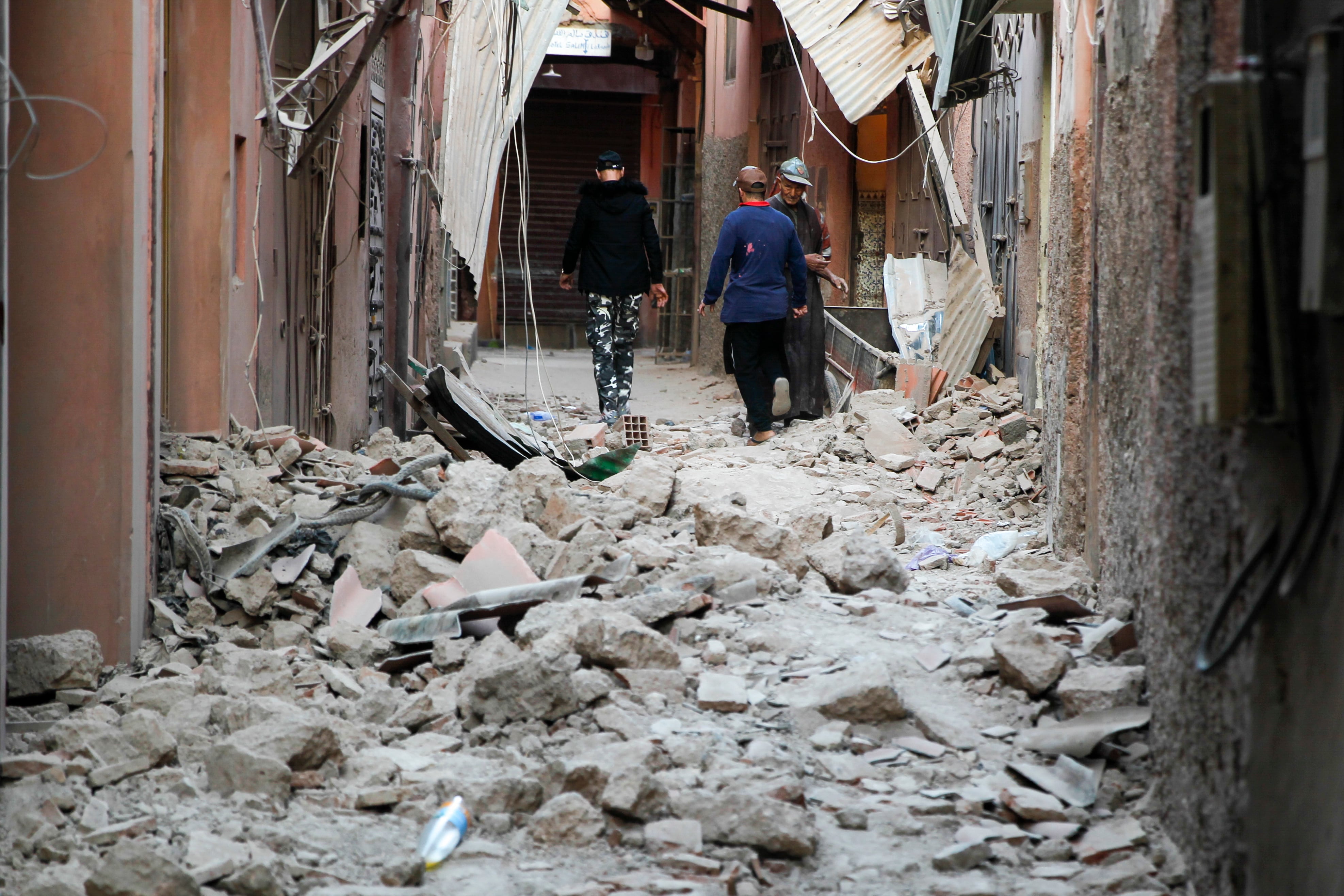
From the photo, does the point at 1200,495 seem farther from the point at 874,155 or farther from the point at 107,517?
the point at 874,155

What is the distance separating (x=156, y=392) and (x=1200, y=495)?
3.03m

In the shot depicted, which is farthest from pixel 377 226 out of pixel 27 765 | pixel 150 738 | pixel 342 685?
pixel 27 765

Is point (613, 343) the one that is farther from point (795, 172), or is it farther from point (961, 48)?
point (961, 48)

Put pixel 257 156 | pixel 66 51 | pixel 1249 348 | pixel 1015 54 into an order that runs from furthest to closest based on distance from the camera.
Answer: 1. pixel 1015 54
2. pixel 257 156
3. pixel 66 51
4. pixel 1249 348

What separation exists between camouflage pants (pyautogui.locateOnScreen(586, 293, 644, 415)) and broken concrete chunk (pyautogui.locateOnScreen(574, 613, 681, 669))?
566 centimetres

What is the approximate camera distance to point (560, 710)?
3.33 m

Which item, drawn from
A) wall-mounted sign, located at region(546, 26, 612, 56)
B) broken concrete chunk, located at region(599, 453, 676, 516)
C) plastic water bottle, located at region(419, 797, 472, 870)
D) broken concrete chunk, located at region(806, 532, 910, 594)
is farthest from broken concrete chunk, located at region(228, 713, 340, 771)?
wall-mounted sign, located at region(546, 26, 612, 56)

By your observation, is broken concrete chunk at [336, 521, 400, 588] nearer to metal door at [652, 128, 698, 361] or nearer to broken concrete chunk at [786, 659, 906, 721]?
broken concrete chunk at [786, 659, 906, 721]

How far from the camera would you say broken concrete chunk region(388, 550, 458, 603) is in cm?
445

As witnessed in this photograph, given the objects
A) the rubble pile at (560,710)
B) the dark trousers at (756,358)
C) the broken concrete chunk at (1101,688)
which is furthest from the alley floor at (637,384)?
the broken concrete chunk at (1101,688)

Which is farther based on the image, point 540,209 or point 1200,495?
point 540,209

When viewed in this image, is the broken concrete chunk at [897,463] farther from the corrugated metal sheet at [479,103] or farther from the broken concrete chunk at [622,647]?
the broken concrete chunk at [622,647]

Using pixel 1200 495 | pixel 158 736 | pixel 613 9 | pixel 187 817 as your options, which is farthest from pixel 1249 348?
pixel 613 9

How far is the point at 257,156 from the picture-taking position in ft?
18.0
